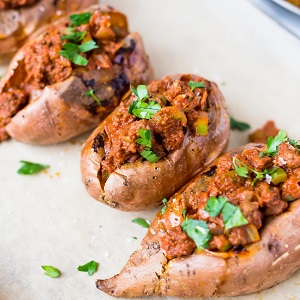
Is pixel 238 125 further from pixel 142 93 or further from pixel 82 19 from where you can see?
pixel 82 19

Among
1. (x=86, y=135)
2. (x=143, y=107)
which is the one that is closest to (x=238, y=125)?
(x=143, y=107)

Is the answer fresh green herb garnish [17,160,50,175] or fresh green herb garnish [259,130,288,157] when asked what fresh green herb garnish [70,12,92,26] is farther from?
fresh green herb garnish [259,130,288,157]

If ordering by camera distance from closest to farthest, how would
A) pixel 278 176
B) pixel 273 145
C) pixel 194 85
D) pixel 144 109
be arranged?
pixel 278 176, pixel 273 145, pixel 144 109, pixel 194 85

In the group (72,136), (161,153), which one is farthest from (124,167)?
(72,136)

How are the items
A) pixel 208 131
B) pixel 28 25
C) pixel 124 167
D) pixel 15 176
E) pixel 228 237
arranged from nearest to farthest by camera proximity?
pixel 228 237 < pixel 124 167 < pixel 208 131 < pixel 15 176 < pixel 28 25

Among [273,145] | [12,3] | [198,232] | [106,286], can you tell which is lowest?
[106,286]

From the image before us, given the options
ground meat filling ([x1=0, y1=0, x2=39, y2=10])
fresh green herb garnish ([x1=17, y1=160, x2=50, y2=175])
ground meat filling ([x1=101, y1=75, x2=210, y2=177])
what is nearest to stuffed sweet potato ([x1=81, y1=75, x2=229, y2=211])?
ground meat filling ([x1=101, y1=75, x2=210, y2=177])

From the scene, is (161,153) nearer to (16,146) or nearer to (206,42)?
(16,146)
